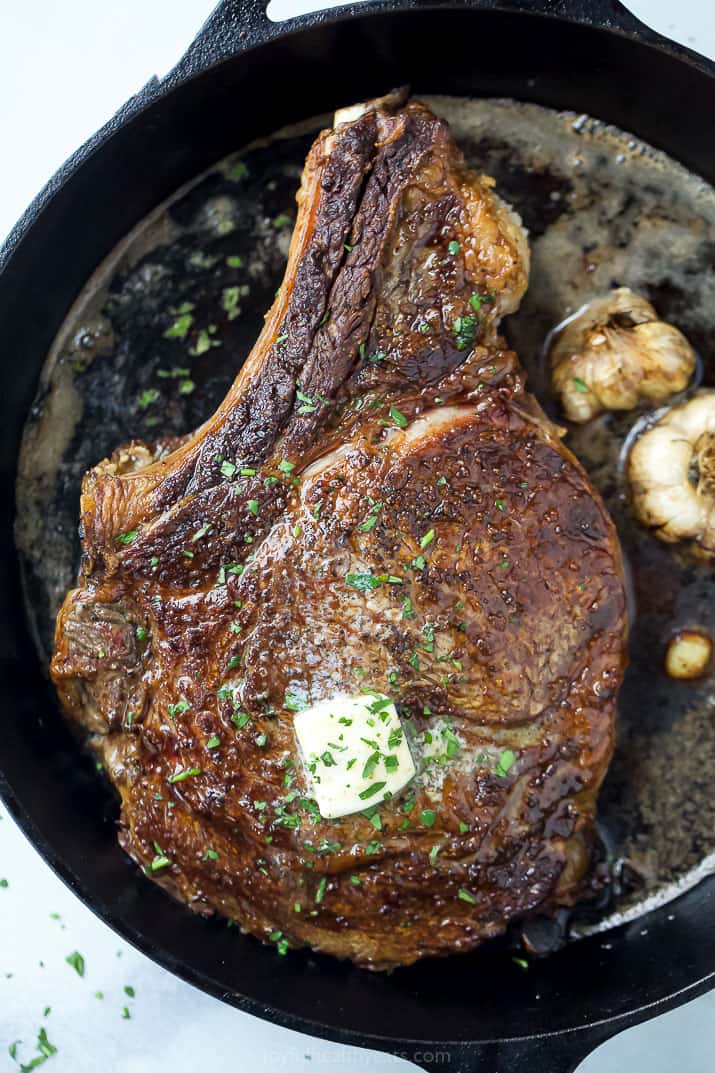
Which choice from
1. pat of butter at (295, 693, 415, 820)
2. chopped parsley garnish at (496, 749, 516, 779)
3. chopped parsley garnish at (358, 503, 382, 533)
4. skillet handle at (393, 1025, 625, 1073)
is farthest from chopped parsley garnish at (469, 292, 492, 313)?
skillet handle at (393, 1025, 625, 1073)

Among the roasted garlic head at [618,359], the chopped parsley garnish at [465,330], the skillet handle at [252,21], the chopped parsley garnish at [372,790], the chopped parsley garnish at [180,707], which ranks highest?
the skillet handle at [252,21]

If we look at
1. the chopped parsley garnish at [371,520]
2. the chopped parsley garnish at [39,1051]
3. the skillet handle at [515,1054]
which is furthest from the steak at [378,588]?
the chopped parsley garnish at [39,1051]

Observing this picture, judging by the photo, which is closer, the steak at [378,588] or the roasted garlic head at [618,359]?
the steak at [378,588]

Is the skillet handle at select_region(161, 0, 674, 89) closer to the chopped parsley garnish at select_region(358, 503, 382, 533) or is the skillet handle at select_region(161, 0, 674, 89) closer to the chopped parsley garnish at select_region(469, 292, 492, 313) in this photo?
the chopped parsley garnish at select_region(469, 292, 492, 313)

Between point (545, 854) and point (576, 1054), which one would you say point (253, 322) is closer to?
point (545, 854)

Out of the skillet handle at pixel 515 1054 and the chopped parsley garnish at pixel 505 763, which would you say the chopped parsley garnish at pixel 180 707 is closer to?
the chopped parsley garnish at pixel 505 763

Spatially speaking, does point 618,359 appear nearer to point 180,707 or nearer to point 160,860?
point 180,707
